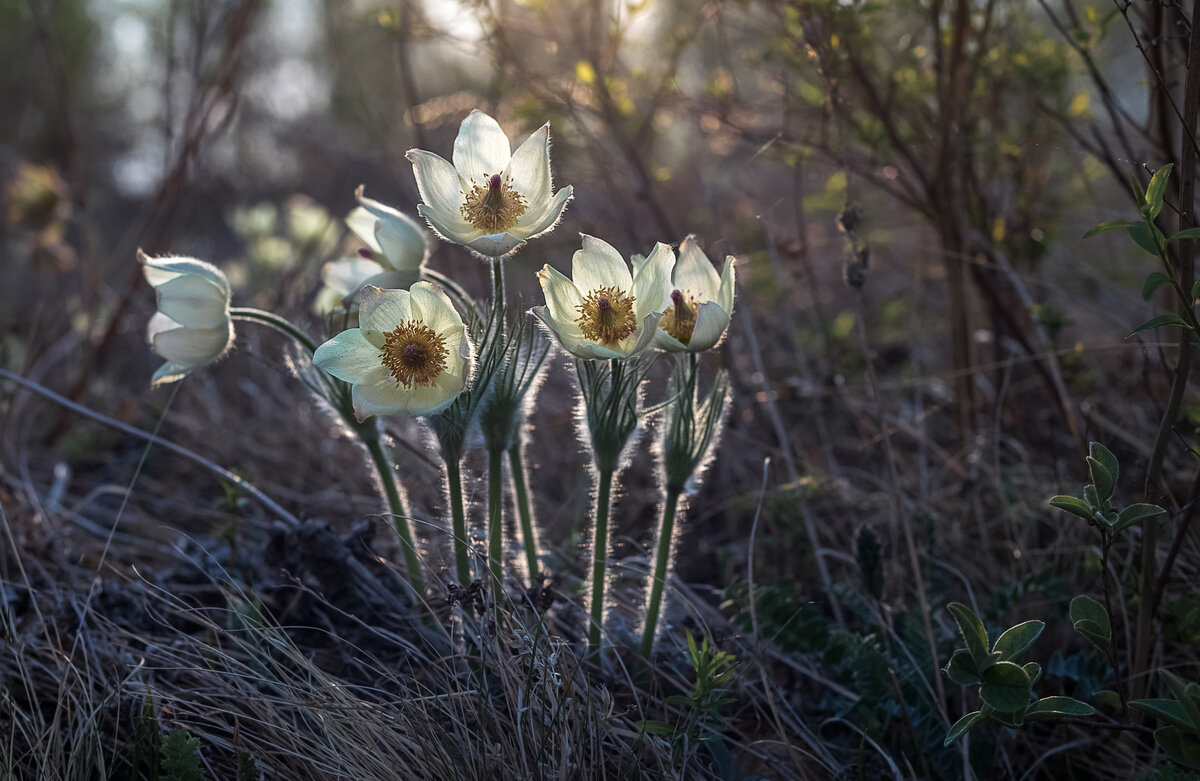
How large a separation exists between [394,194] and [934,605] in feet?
19.1

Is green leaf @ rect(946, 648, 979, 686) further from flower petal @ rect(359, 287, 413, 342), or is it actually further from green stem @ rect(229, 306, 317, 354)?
green stem @ rect(229, 306, 317, 354)

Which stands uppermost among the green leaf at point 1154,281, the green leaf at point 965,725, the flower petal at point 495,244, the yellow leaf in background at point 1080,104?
the yellow leaf in background at point 1080,104

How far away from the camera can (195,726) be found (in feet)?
5.01

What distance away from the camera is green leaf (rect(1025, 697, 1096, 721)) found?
1179 mm

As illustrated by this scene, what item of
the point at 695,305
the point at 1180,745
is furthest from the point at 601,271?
the point at 1180,745

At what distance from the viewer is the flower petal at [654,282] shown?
137 cm

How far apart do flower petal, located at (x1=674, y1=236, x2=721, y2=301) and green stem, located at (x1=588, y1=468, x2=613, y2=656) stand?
0.36 metres

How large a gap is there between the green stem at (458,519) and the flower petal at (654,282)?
439mm

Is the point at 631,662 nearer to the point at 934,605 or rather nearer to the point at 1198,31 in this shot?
the point at 934,605

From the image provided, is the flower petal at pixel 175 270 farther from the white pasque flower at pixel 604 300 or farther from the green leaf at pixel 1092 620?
the green leaf at pixel 1092 620

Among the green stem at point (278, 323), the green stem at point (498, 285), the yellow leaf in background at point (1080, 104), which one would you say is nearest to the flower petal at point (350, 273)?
the green stem at point (278, 323)

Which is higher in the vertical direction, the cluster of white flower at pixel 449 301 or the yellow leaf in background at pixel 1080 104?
the yellow leaf in background at pixel 1080 104

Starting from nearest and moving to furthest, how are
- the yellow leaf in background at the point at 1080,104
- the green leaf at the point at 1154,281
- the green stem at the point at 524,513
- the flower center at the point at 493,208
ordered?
the green leaf at the point at 1154,281 < the flower center at the point at 493,208 < the green stem at the point at 524,513 < the yellow leaf in background at the point at 1080,104

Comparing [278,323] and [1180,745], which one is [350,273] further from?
[1180,745]
